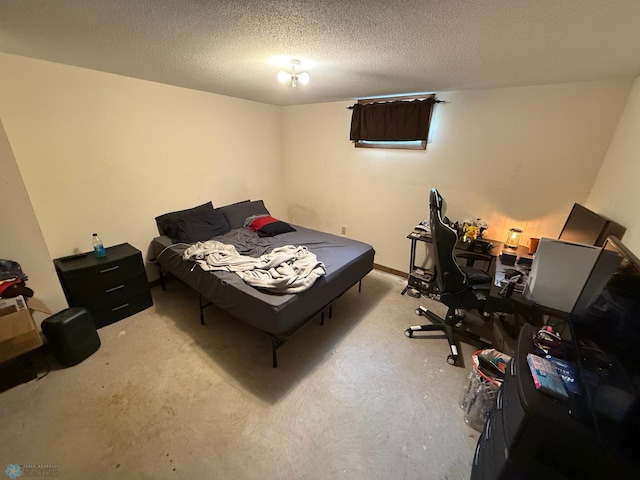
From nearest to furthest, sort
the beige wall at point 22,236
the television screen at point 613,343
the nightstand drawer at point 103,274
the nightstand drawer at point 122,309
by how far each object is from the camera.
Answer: the television screen at point 613,343 → the beige wall at point 22,236 → the nightstand drawer at point 103,274 → the nightstand drawer at point 122,309

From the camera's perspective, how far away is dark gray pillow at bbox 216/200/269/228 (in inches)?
133

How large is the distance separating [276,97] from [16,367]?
11.6 ft

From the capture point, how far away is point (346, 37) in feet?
4.68

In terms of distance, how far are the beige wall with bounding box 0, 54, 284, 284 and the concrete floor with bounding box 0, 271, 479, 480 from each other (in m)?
1.15

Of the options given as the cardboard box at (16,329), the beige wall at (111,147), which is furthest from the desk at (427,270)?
the cardboard box at (16,329)

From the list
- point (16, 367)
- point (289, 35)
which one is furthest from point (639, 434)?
point (16, 367)

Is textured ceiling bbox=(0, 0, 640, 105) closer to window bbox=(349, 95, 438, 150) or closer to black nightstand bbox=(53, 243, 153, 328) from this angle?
window bbox=(349, 95, 438, 150)

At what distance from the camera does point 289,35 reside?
4.66 ft

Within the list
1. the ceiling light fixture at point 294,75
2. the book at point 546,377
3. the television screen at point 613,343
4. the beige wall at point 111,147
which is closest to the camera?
the television screen at point 613,343

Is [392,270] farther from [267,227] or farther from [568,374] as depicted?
[568,374]

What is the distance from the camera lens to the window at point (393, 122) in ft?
9.33

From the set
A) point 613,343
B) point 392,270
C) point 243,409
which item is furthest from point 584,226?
point 243,409

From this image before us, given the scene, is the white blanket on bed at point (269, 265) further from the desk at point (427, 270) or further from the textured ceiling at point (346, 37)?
the textured ceiling at point (346, 37)

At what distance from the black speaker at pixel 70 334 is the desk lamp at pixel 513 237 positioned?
12.6ft
